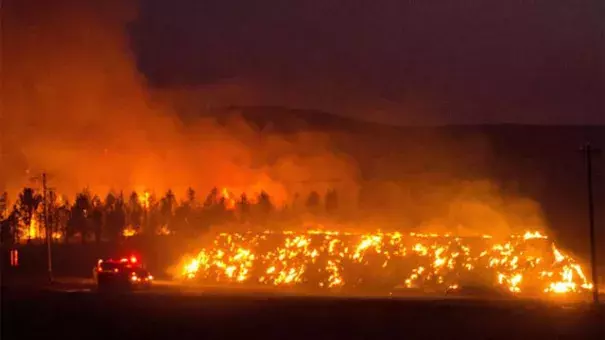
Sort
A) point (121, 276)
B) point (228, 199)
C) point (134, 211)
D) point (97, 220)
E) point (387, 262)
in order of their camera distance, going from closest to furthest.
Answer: point (121, 276) < point (387, 262) < point (228, 199) < point (97, 220) < point (134, 211)

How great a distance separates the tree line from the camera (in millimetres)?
75875

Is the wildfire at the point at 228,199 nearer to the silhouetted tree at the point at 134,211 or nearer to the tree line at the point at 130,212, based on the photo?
the tree line at the point at 130,212

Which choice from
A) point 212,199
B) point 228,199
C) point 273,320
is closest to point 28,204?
point 212,199

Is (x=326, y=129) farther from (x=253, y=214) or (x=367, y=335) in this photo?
(x=367, y=335)

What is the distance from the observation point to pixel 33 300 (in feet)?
102

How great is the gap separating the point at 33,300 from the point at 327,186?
49.6m

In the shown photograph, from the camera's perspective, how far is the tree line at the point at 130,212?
75.9 metres

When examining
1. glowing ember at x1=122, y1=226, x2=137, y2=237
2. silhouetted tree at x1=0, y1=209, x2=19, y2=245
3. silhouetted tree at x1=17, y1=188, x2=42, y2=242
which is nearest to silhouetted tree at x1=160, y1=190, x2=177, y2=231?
glowing ember at x1=122, y1=226, x2=137, y2=237

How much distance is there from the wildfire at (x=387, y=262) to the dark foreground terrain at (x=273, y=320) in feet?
72.8

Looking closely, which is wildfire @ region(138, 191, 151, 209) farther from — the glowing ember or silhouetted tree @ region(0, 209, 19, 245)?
silhouetted tree @ region(0, 209, 19, 245)

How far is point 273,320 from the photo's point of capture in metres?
24.9

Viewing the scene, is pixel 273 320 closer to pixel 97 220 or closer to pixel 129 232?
pixel 129 232

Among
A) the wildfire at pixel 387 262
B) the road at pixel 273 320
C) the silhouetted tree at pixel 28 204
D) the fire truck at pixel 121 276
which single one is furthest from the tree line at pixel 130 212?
the road at pixel 273 320

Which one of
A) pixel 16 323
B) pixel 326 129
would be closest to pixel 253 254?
pixel 16 323
